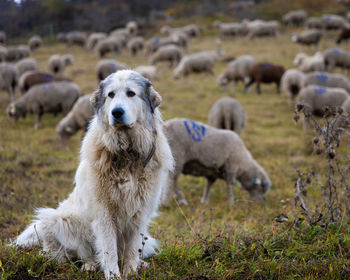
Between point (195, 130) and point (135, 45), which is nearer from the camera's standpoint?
point (195, 130)

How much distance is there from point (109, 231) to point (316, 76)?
12.3 meters

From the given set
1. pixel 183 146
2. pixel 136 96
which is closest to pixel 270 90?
pixel 183 146

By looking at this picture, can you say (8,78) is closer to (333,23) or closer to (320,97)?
(320,97)

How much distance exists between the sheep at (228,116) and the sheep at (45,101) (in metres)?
5.19

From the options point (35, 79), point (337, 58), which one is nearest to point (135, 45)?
point (35, 79)

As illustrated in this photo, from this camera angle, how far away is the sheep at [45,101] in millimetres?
11922

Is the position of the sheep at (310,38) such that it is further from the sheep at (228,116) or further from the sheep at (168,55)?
the sheep at (228,116)

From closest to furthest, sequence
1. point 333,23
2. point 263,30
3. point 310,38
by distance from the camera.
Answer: point 310,38 < point 263,30 < point 333,23

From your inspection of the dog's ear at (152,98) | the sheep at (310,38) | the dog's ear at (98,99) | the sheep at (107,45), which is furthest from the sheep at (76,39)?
the dog's ear at (152,98)

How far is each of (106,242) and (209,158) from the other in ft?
12.1

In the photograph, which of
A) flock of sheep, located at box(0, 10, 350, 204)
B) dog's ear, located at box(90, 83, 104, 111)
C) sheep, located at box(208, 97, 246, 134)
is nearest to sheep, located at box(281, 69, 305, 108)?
flock of sheep, located at box(0, 10, 350, 204)

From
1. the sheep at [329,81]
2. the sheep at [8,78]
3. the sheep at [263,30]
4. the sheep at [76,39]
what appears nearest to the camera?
the sheep at [329,81]

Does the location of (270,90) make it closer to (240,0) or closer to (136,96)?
(136,96)

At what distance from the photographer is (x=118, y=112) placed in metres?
3.04
